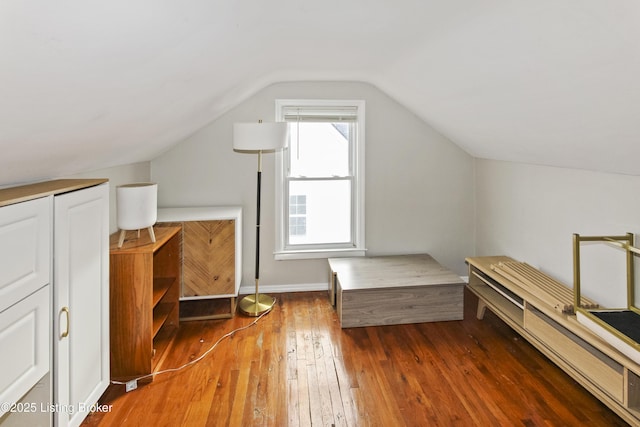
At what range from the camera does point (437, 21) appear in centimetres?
167

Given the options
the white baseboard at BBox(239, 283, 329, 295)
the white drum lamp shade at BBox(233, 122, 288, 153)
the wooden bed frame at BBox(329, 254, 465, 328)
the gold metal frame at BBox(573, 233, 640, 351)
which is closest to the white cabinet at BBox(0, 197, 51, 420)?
the white drum lamp shade at BBox(233, 122, 288, 153)

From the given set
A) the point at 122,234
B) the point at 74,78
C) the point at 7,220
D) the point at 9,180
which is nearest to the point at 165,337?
the point at 122,234

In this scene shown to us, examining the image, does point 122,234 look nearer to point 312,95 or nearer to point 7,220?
point 7,220

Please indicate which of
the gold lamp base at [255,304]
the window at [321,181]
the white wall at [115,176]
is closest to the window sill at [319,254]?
the window at [321,181]

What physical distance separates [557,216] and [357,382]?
191 centimetres

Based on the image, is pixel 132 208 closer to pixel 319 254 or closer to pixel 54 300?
pixel 54 300

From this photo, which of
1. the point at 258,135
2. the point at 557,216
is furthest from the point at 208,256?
the point at 557,216

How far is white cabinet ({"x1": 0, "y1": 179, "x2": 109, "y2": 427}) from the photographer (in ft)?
4.17

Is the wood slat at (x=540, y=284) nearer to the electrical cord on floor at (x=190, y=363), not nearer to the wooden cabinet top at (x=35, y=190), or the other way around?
the electrical cord on floor at (x=190, y=363)

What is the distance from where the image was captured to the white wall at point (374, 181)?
3496 mm

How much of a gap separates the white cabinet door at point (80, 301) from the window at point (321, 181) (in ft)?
6.21

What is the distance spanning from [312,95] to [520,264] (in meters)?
2.38

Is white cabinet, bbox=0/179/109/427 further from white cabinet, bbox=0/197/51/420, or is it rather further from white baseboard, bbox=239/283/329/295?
white baseboard, bbox=239/283/329/295

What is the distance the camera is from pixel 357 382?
89.8 inches
